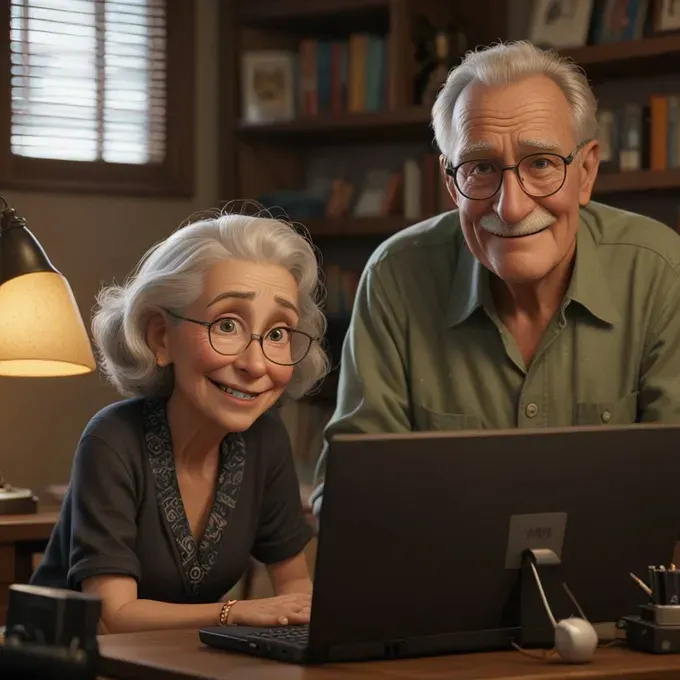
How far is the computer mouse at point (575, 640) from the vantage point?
1.54 m

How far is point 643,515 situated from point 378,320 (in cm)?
80

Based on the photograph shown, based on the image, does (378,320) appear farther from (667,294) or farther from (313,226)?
(313,226)

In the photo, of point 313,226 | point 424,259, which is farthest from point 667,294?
point 313,226

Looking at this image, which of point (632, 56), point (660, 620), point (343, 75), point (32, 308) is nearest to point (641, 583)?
point (660, 620)

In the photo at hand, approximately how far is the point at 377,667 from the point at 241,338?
0.71 meters

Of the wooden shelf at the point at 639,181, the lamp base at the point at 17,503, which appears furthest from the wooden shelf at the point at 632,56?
the lamp base at the point at 17,503

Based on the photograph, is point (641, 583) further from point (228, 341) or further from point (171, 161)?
point (171, 161)

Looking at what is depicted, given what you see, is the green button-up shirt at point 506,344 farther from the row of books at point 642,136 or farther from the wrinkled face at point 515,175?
the row of books at point 642,136

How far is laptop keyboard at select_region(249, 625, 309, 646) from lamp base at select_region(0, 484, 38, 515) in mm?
1429

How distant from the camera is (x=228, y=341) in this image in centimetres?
208

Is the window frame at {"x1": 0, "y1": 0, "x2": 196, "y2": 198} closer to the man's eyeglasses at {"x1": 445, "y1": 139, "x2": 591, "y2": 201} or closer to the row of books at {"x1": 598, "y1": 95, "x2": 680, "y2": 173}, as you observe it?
the row of books at {"x1": 598, "y1": 95, "x2": 680, "y2": 173}

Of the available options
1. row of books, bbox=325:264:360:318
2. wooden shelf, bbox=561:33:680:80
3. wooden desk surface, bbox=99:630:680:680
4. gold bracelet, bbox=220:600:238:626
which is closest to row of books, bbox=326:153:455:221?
row of books, bbox=325:264:360:318

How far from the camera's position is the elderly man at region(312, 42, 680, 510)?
7.13 ft

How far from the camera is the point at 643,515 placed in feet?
5.50
